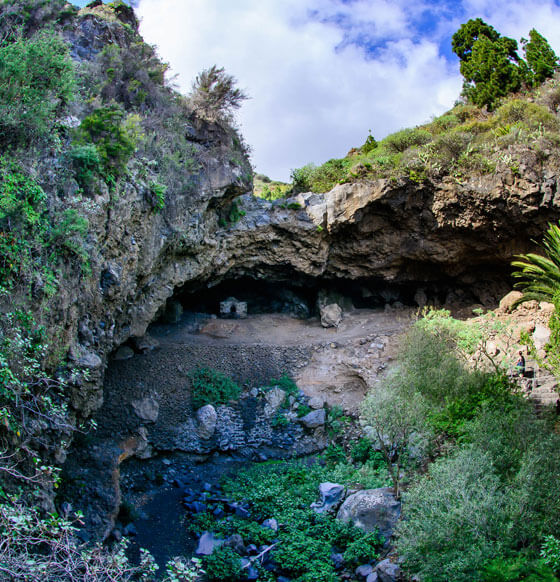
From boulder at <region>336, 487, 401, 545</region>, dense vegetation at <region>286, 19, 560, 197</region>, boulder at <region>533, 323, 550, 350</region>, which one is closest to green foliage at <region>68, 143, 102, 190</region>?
boulder at <region>336, 487, 401, 545</region>

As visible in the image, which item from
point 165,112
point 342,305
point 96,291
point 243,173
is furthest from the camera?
point 342,305

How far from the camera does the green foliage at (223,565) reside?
34.4 ft

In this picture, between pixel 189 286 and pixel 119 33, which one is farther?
pixel 189 286

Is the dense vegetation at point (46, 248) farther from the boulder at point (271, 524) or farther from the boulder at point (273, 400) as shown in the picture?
the boulder at point (273, 400)

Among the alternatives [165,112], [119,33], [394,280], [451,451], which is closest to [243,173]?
[165,112]

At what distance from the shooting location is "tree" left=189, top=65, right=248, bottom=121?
832 inches

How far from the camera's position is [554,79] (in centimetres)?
2612

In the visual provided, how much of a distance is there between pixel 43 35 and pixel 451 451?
13978 millimetres

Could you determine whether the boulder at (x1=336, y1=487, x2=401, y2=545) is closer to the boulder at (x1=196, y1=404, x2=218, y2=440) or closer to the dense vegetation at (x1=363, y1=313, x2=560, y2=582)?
the dense vegetation at (x1=363, y1=313, x2=560, y2=582)

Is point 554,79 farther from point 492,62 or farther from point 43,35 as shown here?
point 43,35

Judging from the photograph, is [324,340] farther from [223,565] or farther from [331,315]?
[223,565]

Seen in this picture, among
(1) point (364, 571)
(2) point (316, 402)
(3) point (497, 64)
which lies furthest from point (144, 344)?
(3) point (497, 64)

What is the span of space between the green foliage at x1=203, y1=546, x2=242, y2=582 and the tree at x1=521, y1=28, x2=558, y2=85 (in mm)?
27847

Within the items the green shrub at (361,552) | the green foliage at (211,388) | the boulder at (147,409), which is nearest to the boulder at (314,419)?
the green foliage at (211,388)
